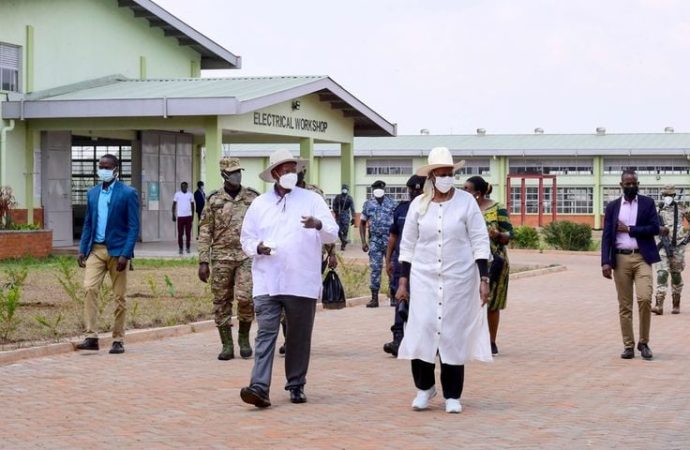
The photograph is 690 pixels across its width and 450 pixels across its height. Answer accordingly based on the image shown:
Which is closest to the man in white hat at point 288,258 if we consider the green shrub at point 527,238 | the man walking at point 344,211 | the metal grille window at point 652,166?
the man walking at point 344,211

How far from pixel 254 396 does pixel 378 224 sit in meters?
8.51

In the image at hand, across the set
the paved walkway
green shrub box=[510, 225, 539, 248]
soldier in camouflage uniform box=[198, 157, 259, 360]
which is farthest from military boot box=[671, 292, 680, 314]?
green shrub box=[510, 225, 539, 248]

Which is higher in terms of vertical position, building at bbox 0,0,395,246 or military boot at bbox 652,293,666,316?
building at bbox 0,0,395,246

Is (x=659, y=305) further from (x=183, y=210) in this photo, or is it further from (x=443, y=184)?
(x=183, y=210)

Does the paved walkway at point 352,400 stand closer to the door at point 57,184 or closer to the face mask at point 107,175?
the face mask at point 107,175

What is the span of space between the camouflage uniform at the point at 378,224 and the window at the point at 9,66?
14574 mm

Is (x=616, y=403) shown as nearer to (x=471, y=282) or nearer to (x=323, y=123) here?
(x=471, y=282)

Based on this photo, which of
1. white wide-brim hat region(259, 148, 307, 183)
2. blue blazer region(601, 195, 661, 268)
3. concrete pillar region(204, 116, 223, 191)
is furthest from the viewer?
concrete pillar region(204, 116, 223, 191)

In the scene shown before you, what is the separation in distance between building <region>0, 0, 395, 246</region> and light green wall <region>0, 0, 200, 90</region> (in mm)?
35

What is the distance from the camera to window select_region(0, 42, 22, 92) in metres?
30.1

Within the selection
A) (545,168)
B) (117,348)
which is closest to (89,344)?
(117,348)

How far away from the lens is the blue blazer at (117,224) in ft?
43.1

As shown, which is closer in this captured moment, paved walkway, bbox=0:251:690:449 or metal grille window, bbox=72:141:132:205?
paved walkway, bbox=0:251:690:449

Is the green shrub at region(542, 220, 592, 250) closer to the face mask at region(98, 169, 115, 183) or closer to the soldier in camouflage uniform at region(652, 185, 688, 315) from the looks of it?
the soldier in camouflage uniform at region(652, 185, 688, 315)
